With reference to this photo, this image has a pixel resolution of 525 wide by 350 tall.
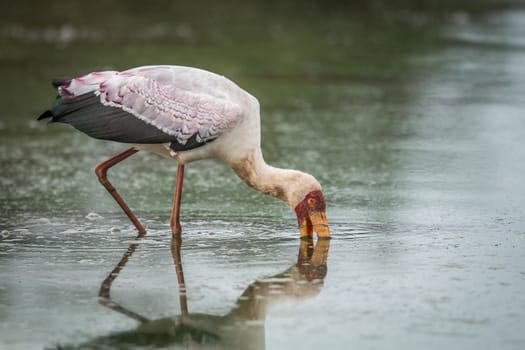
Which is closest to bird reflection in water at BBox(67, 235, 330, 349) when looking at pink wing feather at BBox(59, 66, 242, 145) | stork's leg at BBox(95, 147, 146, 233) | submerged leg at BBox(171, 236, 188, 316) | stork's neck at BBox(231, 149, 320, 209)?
submerged leg at BBox(171, 236, 188, 316)

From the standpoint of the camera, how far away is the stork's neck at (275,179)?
7.14 meters

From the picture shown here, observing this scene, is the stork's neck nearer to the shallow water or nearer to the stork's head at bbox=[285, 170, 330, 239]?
the stork's head at bbox=[285, 170, 330, 239]

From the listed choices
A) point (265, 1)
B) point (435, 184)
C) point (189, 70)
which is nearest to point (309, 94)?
point (435, 184)

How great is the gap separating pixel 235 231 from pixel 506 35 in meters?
15.0

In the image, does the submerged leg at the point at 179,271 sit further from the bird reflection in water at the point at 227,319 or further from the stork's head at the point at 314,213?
the stork's head at the point at 314,213

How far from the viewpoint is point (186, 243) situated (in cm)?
716

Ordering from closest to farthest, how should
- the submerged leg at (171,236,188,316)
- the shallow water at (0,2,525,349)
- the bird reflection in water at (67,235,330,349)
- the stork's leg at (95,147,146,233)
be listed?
the bird reflection in water at (67,235,330,349) < the shallow water at (0,2,525,349) < the submerged leg at (171,236,188,316) < the stork's leg at (95,147,146,233)

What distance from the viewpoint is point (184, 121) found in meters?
7.32

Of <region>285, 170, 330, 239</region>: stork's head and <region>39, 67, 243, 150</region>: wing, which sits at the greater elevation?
<region>39, 67, 243, 150</region>: wing

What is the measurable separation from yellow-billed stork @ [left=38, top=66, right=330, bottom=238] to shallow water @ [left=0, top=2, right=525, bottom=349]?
0.29 meters

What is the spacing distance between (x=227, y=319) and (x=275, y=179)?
181 cm

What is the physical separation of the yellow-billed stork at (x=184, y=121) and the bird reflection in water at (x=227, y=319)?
63cm

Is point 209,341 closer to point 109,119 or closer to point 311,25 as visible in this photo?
point 109,119

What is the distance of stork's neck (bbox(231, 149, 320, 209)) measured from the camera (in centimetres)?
714
